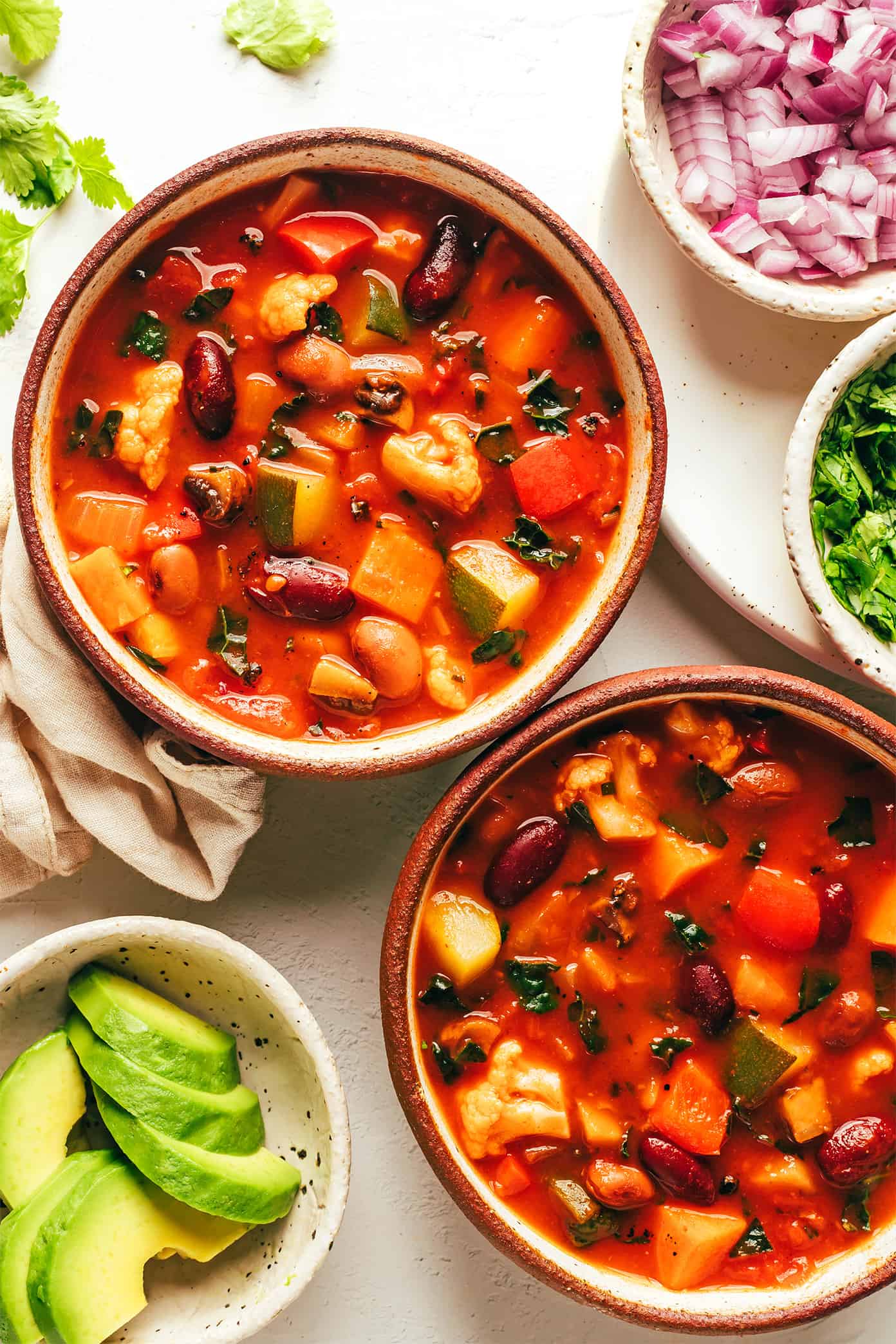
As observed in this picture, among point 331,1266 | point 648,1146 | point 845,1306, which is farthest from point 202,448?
point 845,1306

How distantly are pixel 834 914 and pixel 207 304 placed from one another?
196cm

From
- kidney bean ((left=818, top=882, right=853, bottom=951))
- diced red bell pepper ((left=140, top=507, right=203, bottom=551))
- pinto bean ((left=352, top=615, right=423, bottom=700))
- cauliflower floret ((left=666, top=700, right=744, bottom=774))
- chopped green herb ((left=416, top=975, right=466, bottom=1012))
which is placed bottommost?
kidney bean ((left=818, top=882, right=853, bottom=951))

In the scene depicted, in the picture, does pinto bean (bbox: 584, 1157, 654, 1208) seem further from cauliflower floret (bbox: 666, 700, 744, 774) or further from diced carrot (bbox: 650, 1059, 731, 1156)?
cauliflower floret (bbox: 666, 700, 744, 774)

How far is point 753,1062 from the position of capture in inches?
109

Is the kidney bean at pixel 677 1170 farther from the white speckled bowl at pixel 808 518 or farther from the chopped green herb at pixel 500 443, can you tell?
the chopped green herb at pixel 500 443

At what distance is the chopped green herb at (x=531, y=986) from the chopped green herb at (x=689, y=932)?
0.31 meters

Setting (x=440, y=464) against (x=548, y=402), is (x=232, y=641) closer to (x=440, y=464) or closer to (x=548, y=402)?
(x=440, y=464)

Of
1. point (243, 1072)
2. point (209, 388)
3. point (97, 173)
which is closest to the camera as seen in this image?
point (209, 388)

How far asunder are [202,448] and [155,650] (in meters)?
0.46

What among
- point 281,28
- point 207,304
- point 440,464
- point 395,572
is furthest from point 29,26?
point 395,572

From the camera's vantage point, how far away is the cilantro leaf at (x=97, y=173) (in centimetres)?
292

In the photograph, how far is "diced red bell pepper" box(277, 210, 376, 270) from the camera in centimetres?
272

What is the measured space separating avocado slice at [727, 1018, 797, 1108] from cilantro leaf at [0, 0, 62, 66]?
9.41 ft

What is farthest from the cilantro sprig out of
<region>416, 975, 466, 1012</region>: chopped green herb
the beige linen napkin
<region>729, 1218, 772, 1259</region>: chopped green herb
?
<region>729, 1218, 772, 1259</region>: chopped green herb
